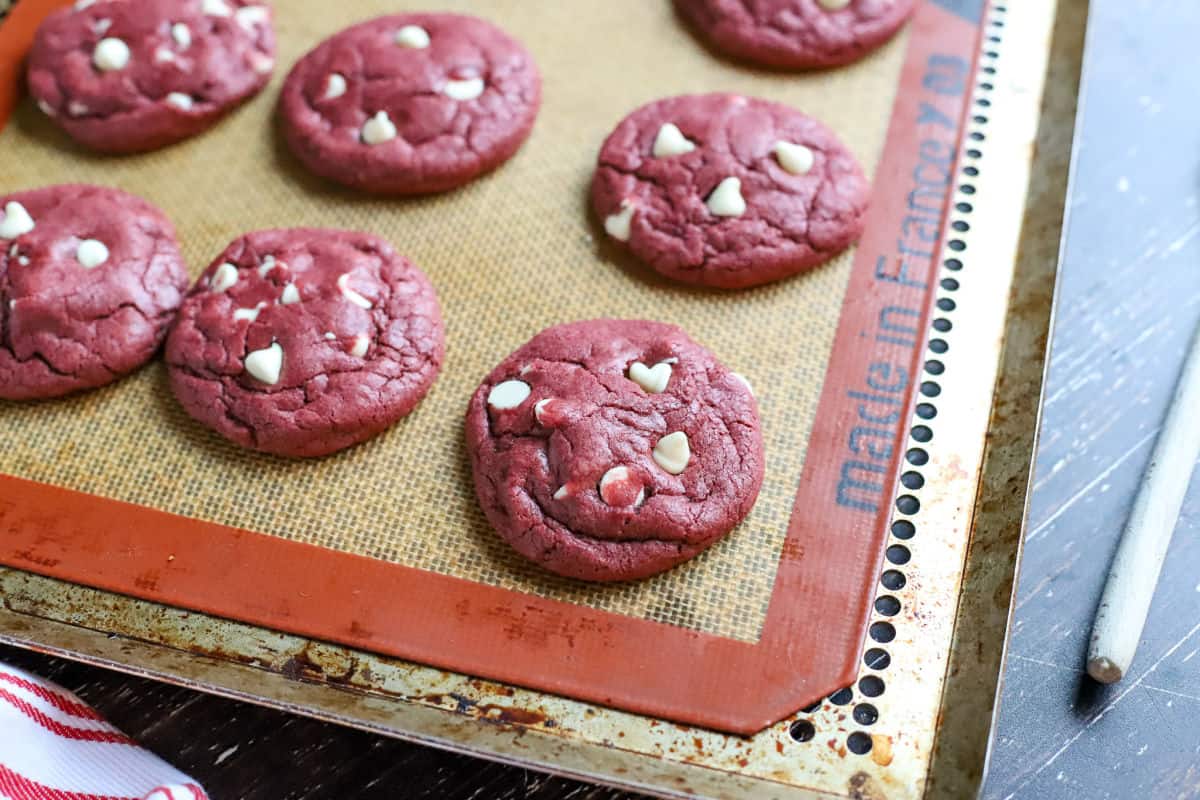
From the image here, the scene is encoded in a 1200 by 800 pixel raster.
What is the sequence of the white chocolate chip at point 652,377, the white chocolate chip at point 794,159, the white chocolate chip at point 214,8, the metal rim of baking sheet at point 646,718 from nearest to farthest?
the metal rim of baking sheet at point 646,718, the white chocolate chip at point 652,377, the white chocolate chip at point 794,159, the white chocolate chip at point 214,8

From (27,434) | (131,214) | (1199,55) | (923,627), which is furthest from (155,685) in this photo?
(1199,55)

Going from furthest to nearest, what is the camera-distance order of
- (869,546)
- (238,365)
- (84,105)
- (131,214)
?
(84,105) → (131,214) → (238,365) → (869,546)

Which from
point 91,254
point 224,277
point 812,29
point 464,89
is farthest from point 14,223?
point 812,29

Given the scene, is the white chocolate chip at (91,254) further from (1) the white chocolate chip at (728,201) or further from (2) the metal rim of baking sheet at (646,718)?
(1) the white chocolate chip at (728,201)

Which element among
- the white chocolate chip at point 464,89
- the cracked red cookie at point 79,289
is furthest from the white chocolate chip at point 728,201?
the cracked red cookie at point 79,289

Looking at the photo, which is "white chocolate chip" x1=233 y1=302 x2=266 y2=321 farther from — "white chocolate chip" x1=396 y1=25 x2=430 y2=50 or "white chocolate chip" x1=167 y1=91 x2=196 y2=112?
"white chocolate chip" x1=396 y1=25 x2=430 y2=50

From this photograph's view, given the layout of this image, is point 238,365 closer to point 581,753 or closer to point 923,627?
point 581,753
